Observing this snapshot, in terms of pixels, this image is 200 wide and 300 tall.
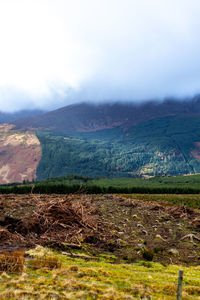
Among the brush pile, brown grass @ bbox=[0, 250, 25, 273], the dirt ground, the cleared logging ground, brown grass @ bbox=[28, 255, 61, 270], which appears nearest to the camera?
the cleared logging ground

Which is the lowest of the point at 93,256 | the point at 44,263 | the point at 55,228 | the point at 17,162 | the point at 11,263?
the point at 17,162

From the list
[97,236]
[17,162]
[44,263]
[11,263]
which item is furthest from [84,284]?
[17,162]

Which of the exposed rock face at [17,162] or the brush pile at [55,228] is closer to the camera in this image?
the brush pile at [55,228]

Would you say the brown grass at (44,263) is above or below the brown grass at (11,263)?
below

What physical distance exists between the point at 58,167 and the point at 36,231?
18293 cm

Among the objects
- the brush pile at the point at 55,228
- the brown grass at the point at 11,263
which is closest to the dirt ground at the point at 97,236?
the brush pile at the point at 55,228

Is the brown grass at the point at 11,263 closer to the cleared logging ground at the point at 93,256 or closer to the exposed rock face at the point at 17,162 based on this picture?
the cleared logging ground at the point at 93,256

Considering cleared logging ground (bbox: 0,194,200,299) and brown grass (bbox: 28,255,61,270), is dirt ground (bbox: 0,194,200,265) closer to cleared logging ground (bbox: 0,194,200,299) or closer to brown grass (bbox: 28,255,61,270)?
cleared logging ground (bbox: 0,194,200,299)

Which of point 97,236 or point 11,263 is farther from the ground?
point 11,263

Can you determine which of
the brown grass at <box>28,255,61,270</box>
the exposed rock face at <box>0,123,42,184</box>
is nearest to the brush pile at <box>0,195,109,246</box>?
the brown grass at <box>28,255,61,270</box>

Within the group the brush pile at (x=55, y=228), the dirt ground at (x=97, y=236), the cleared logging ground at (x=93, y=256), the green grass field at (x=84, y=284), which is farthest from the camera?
the brush pile at (x=55, y=228)

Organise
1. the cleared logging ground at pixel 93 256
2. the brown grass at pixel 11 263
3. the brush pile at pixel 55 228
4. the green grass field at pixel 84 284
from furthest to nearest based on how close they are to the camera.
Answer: the brush pile at pixel 55 228 → the brown grass at pixel 11 263 → the cleared logging ground at pixel 93 256 → the green grass field at pixel 84 284

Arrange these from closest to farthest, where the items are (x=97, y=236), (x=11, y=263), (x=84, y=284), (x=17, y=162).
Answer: (x=84, y=284), (x=11, y=263), (x=97, y=236), (x=17, y=162)

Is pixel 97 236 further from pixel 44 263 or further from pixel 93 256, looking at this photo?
pixel 44 263
